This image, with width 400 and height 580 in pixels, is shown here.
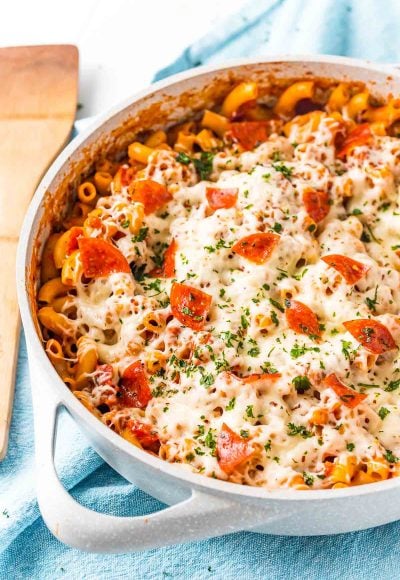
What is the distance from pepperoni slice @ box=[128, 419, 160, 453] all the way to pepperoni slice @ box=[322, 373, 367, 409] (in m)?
0.58

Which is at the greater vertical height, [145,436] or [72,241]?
[72,241]

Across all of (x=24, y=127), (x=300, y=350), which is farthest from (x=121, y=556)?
(x=24, y=127)

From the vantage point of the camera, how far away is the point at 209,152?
353 cm

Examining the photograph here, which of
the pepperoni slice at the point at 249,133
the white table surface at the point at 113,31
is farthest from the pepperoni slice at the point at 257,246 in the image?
the white table surface at the point at 113,31

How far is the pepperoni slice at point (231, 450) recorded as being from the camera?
8.78 feet

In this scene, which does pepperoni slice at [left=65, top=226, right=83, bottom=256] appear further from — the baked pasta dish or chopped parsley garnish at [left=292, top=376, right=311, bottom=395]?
chopped parsley garnish at [left=292, top=376, right=311, bottom=395]

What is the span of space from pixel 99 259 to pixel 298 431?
36.8 inches

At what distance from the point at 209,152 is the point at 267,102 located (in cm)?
41

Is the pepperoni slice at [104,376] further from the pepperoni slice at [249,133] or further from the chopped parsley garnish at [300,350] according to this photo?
the pepperoni slice at [249,133]

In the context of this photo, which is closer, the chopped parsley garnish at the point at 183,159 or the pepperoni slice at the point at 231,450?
the pepperoni slice at the point at 231,450

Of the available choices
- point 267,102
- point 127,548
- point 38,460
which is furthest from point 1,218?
point 127,548

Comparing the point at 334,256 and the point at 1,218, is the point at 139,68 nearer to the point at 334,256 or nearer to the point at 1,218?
the point at 1,218

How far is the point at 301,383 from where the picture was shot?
2863mm

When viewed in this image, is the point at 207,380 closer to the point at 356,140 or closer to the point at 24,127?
the point at 356,140
